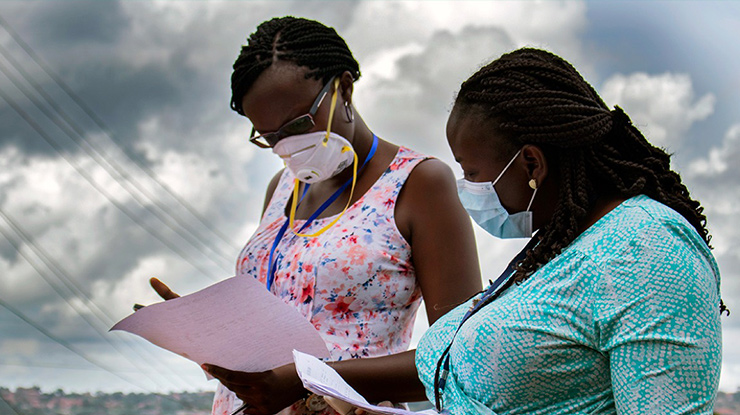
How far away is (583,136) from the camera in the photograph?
1.59 m

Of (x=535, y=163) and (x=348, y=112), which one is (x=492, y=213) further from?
(x=348, y=112)

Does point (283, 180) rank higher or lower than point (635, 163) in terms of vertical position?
higher

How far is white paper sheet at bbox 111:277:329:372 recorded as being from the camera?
2006mm

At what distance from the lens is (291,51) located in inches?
104

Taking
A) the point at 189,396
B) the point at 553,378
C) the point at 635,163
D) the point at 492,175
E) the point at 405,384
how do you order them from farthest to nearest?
the point at 189,396 < the point at 405,384 < the point at 492,175 < the point at 635,163 < the point at 553,378

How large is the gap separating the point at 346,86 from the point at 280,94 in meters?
0.25

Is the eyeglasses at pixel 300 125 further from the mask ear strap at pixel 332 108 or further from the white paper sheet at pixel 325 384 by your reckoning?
the white paper sheet at pixel 325 384

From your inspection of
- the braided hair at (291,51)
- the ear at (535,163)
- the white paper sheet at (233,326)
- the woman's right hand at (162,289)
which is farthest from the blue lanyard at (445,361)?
the braided hair at (291,51)

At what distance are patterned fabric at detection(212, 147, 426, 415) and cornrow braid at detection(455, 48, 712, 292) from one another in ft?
2.31

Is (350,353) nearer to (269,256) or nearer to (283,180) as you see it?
(269,256)

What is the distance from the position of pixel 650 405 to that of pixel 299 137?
1.54 m

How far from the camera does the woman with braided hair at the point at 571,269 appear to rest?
4.44 feet

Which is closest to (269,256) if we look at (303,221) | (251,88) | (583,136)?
(303,221)

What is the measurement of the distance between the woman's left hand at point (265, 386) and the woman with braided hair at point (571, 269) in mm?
490
